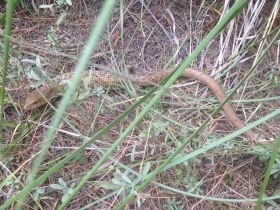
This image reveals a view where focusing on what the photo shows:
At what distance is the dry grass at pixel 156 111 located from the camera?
184 cm

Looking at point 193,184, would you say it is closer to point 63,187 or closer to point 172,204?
point 172,204

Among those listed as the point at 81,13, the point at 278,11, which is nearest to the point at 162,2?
the point at 81,13

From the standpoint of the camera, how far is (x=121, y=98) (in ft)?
7.26

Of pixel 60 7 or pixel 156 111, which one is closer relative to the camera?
pixel 156 111

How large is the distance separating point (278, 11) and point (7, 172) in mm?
2209

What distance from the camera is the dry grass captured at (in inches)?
72.4

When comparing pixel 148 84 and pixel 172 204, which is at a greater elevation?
pixel 148 84

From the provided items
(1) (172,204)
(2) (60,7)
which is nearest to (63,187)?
(1) (172,204)

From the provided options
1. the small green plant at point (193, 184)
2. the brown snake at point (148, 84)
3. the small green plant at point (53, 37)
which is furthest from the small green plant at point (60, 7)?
the small green plant at point (193, 184)

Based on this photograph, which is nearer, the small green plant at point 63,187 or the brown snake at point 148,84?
the small green plant at point 63,187

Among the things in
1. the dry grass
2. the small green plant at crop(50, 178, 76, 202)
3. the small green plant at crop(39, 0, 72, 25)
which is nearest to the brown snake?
the dry grass

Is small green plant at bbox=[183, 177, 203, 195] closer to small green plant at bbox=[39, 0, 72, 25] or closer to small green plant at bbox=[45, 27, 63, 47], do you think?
small green plant at bbox=[45, 27, 63, 47]

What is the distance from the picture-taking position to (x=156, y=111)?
6.70 feet

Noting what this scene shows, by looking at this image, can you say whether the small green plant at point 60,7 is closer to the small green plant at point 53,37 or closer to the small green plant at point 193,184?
the small green plant at point 53,37
